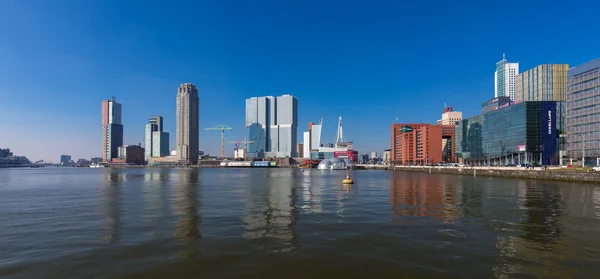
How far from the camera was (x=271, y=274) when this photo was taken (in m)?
15.6

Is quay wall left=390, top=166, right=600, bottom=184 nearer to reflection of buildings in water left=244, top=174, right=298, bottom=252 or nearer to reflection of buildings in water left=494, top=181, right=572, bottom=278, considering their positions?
reflection of buildings in water left=494, top=181, right=572, bottom=278

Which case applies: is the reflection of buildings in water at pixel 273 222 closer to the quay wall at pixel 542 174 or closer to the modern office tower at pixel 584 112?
the quay wall at pixel 542 174

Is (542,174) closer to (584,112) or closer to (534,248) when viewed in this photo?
(584,112)

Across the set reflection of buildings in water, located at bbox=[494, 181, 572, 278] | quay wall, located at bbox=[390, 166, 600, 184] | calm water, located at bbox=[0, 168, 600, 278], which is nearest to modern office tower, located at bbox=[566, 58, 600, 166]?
quay wall, located at bbox=[390, 166, 600, 184]

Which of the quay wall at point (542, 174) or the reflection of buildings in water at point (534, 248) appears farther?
the quay wall at point (542, 174)

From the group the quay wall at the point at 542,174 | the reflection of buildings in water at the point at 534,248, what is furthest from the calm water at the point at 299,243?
the quay wall at the point at 542,174

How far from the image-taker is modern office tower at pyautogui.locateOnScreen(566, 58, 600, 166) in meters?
136

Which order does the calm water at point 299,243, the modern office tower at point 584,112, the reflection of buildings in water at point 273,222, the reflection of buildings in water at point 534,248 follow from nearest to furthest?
the reflection of buildings in water at point 534,248, the calm water at point 299,243, the reflection of buildings in water at point 273,222, the modern office tower at point 584,112

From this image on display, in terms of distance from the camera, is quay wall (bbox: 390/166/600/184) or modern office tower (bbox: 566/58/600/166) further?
modern office tower (bbox: 566/58/600/166)

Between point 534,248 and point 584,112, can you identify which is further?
point 584,112

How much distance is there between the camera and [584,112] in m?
142

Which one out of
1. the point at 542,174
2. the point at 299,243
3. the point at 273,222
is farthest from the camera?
the point at 542,174

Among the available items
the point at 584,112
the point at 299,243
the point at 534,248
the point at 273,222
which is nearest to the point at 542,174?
the point at 584,112

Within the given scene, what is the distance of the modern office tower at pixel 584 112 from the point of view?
136250mm
